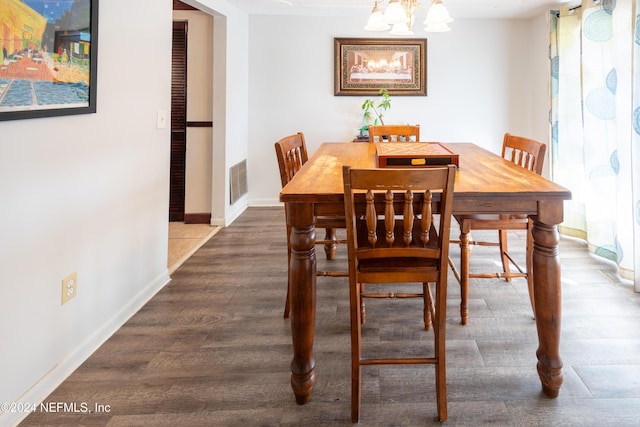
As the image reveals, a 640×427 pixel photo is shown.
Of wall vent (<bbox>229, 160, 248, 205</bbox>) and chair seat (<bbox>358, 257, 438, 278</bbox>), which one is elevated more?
wall vent (<bbox>229, 160, 248, 205</bbox>)

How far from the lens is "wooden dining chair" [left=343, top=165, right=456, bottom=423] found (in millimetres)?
1385

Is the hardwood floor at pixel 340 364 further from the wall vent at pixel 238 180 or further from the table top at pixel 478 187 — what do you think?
the wall vent at pixel 238 180

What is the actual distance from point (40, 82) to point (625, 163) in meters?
3.36

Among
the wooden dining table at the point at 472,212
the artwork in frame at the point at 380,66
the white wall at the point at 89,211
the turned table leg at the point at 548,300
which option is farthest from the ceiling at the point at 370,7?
the turned table leg at the point at 548,300

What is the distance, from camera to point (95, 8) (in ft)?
6.14

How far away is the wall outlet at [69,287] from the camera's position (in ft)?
5.77

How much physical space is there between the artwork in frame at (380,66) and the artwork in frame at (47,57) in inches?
136

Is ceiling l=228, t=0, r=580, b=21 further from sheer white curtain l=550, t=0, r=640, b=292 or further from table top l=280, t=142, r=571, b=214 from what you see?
table top l=280, t=142, r=571, b=214

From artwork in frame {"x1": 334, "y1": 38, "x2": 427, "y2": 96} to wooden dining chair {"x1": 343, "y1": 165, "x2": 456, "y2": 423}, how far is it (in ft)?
12.2

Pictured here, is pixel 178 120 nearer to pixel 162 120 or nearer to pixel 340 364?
pixel 162 120

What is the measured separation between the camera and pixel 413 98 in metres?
5.06

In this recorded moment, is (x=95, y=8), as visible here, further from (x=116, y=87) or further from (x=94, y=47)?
(x=116, y=87)

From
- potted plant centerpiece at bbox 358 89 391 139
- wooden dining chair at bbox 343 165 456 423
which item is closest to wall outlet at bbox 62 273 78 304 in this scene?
wooden dining chair at bbox 343 165 456 423

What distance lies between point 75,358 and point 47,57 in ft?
4.07
